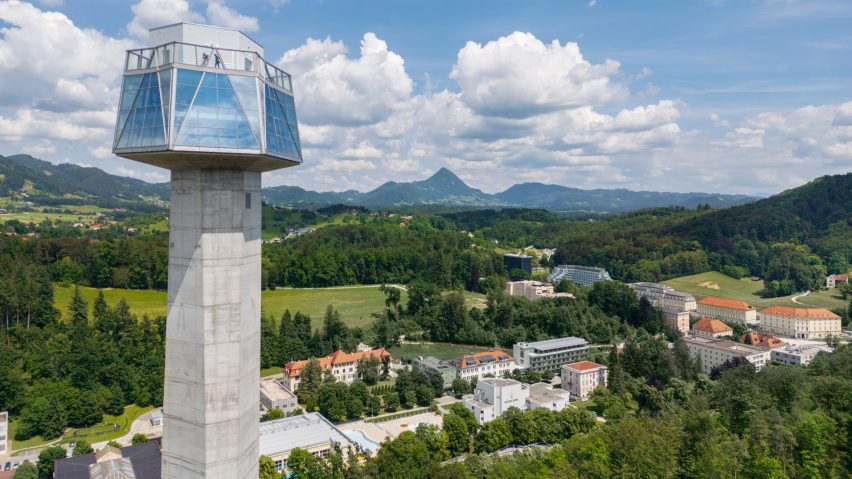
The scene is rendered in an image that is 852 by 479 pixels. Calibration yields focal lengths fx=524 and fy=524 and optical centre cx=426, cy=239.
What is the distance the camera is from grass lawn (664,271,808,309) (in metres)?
89.8

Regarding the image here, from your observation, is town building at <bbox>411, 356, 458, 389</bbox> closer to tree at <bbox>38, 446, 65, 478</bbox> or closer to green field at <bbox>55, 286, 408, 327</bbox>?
green field at <bbox>55, 286, 408, 327</bbox>

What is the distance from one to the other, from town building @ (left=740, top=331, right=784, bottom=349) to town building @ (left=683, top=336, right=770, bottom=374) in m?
2.89

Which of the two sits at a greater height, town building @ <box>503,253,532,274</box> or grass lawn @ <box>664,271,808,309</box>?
town building @ <box>503,253,532,274</box>

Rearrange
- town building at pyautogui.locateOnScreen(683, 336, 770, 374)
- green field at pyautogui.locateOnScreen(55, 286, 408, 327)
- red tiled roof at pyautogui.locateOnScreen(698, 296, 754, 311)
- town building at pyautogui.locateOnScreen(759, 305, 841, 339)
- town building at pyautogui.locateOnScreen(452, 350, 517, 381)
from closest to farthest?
town building at pyautogui.locateOnScreen(452, 350, 517, 381), town building at pyautogui.locateOnScreen(683, 336, 770, 374), town building at pyautogui.locateOnScreen(759, 305, 841, 339), green field at pyautogui.locateOnScreen(55, 286, 408, 327), red tiled roof at pyautogui.locateOnScreen(698, 296, 754, 311)

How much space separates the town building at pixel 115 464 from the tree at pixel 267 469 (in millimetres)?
5230

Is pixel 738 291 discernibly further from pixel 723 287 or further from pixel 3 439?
pixel 3 439

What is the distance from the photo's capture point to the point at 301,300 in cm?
8438

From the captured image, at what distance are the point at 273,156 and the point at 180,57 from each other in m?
3.69

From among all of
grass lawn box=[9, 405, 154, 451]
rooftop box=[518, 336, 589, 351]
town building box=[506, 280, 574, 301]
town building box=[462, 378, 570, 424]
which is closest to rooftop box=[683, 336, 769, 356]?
rooftop box=[518, 336, 589, 351]

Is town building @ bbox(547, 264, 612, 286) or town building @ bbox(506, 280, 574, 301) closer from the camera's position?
town building @ bbox(506, 280, 574, 301)

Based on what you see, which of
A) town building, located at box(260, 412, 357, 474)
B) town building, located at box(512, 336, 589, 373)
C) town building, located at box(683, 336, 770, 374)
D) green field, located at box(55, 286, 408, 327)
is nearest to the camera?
town building, located at box(260, 412, 357, 474)

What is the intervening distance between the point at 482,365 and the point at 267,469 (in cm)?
2600

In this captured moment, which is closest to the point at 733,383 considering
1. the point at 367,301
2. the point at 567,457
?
the point at 567,457

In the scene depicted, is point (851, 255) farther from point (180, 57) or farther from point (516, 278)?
point (180, 57)
